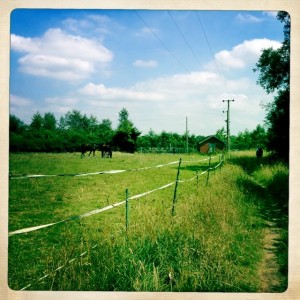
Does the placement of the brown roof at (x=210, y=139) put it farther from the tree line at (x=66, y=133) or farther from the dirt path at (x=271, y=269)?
the dirt path at (x=271, y=269)

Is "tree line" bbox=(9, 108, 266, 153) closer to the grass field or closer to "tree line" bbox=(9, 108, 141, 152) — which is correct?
"tree line" bbox=(9, 108, 141, 152)

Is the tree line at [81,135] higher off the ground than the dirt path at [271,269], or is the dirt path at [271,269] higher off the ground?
the tree line at [81,135]

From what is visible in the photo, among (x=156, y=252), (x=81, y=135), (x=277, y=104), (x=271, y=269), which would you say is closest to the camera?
(x=156, y=252)

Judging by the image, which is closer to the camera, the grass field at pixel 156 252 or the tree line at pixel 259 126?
the grass field at pixel 156 252

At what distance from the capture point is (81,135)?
23.1 feet

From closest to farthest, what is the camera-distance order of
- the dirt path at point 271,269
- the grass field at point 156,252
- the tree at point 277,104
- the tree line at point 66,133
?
the grass field at point 156,252
the dirt path at point 271,269
the tree line at point 66,133
the tree at point 277,104

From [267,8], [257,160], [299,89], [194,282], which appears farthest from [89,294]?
[257,160]

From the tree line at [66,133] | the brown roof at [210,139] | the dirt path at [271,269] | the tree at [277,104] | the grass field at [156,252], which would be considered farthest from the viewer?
the brown roof at [210,139]

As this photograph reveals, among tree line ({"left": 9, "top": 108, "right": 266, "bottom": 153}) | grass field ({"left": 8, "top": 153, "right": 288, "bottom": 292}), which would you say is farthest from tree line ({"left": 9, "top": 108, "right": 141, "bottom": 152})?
grass field ({"left": 8, "top": 153, "right": 288, "bottom": 292})

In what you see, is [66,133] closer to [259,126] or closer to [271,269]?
[259,126]

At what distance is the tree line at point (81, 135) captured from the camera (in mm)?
3730

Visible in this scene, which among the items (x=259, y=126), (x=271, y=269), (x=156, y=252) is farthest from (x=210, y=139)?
(x=156, y=252)

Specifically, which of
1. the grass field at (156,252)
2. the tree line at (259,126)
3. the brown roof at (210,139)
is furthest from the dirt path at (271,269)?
the brown roof at (210,139)

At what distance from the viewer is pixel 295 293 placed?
2447 millimetres
